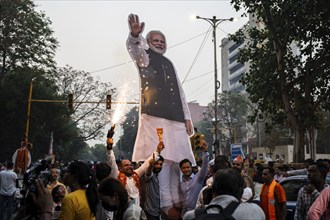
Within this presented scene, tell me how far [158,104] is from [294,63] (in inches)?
484

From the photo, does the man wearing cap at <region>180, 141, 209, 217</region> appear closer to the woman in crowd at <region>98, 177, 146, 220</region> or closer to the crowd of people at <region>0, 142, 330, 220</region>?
the crowd of people at <region>0, 142, 330, 220</region>

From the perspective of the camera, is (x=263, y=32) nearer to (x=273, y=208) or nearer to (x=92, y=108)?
(x=273, y=208)

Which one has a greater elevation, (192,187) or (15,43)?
(15,43)

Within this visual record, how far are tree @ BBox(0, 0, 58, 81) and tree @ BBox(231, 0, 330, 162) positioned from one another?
52.3ft

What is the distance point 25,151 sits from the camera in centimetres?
1673

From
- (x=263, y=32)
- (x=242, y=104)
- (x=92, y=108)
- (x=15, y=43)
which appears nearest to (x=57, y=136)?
(x=92, y=108)

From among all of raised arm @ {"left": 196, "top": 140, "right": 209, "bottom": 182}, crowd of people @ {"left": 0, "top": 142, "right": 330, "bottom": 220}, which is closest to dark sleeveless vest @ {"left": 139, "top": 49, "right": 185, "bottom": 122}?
crowd of people @ {"left": 0, "top": 142, "right": 330, "bottom": 220}

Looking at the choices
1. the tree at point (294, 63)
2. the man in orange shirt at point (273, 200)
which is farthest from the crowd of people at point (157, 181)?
the tree at point (294, 63)

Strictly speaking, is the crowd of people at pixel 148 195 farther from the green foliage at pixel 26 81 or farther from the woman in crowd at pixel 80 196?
the green foliage at pixel 26 81

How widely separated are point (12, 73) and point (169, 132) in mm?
26797

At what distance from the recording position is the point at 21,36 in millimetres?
31250

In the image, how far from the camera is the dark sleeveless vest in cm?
1162

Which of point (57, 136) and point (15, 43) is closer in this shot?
point (15, 43)

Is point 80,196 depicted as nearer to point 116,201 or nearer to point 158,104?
point 116,201
